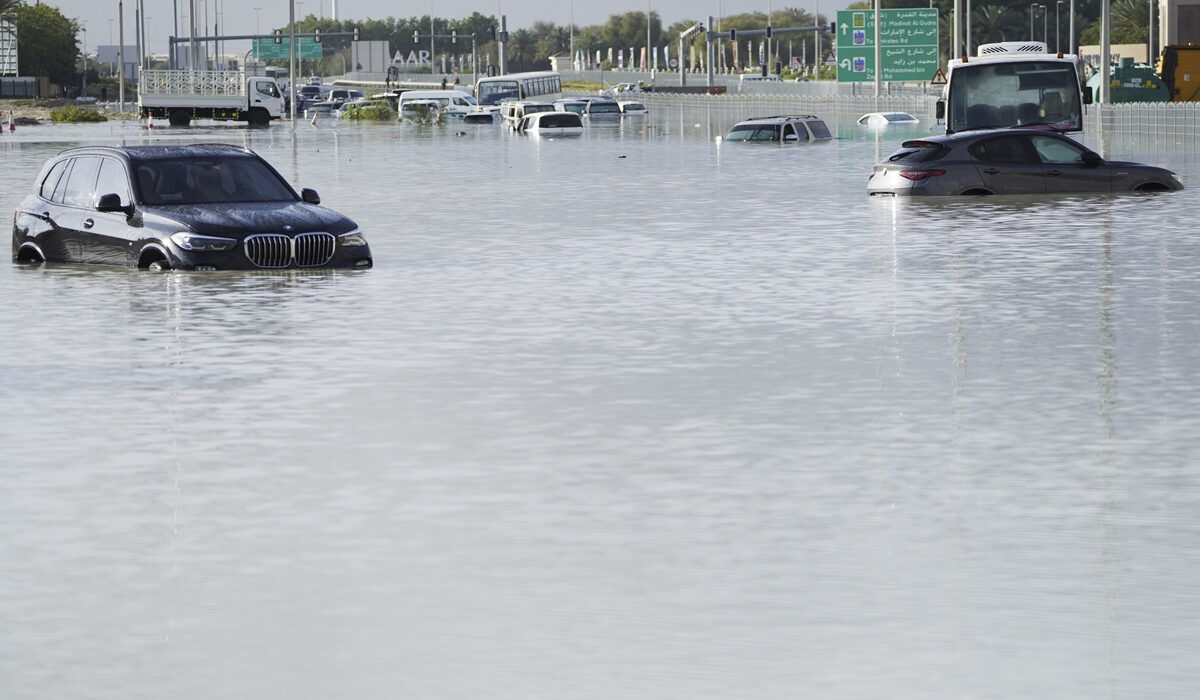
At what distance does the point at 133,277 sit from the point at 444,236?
21.5ft

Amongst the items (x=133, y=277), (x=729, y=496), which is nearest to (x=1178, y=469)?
(x=729, y=496)

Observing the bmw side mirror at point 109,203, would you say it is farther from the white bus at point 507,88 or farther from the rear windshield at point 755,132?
the white bus at point 507,88

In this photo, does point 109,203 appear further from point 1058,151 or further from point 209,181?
point 1058,151

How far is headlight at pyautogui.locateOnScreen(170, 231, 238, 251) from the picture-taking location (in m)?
20.1

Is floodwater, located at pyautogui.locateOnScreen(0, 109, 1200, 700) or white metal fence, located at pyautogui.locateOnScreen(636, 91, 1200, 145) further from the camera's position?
white metal fence, located at pyautogui.locateOnScreen(636, 91, 1200, 145)

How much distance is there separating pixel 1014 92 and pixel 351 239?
24.5 metres

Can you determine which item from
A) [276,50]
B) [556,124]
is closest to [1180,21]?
[556,124]

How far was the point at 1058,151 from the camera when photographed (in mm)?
33281

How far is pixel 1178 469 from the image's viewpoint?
9.70 meters

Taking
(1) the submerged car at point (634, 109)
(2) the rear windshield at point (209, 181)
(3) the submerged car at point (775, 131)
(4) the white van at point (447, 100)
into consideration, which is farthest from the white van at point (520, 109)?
(2) the rear windshield at point (209, 181)

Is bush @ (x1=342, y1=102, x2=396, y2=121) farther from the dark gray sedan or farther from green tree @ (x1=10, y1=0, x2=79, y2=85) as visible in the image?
the dark gray sedan

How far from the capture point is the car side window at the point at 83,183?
21.3 m

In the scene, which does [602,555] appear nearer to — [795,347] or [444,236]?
[795,347]

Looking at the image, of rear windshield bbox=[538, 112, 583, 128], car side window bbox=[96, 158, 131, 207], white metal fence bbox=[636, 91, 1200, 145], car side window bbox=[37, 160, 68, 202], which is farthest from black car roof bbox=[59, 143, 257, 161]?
rear windshield bbox=[538, 112, 583, 128]
